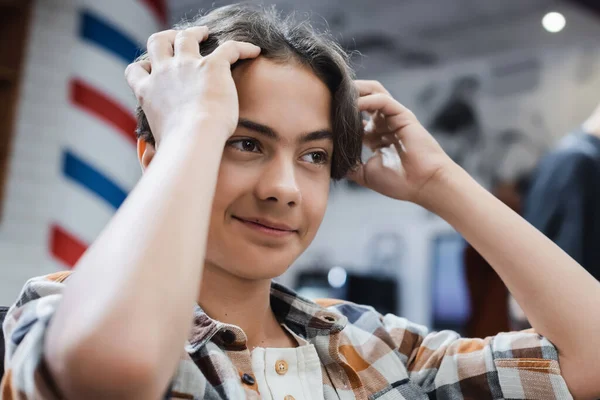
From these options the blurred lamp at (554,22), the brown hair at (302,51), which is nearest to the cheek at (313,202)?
the brown hair at (302,51)

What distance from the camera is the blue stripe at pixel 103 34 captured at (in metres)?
2.90

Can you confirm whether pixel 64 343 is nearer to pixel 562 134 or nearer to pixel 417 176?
pixel 417 176

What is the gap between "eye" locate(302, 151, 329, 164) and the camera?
1221 mm

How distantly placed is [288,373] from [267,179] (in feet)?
1.08

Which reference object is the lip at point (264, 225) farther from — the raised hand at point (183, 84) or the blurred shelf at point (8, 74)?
the blurred shelf at point (8, 74)

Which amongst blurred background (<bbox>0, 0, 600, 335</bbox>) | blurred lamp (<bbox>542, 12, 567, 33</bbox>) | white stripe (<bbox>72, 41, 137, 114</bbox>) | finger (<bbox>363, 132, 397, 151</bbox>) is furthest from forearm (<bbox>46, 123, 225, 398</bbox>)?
blurred lamp (<bbox>542, 12, 567, 33</bbox>)

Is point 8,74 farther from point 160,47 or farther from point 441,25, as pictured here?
point 441,25

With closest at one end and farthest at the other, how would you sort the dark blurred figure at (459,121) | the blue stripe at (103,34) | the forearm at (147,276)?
the forearm at (147,276) → the blue stripe at (103,34) → the dark blurred figure at (459,121)

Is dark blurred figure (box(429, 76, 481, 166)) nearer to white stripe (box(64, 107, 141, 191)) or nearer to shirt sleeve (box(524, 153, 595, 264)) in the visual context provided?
white stripe (box(64, 107, 141, 191))

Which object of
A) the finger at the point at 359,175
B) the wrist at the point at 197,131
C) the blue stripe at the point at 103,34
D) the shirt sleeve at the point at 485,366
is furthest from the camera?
the blue stripe at the point at 103,34

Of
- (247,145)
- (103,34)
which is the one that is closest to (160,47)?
(247,145)

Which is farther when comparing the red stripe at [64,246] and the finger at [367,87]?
the red stripe at [64,246]

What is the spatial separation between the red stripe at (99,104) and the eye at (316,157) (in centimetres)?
180

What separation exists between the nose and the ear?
0.21m
